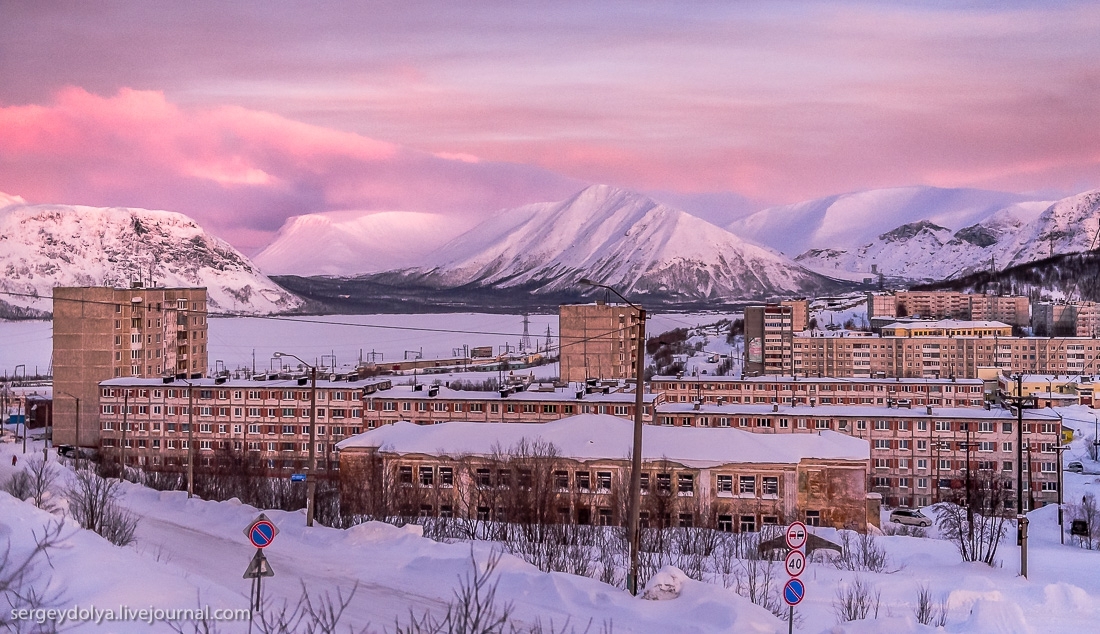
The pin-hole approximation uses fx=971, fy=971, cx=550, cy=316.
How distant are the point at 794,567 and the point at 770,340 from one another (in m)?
117

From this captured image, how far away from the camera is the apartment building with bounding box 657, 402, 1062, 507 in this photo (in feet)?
168

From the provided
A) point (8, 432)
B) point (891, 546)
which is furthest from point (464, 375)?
point (891, 546)

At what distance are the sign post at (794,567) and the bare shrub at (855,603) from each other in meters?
1.88

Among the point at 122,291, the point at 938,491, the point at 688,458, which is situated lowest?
the point at 938,491

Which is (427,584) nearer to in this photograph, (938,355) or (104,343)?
(104,343)

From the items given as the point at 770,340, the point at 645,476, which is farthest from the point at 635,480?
the point at 770,340

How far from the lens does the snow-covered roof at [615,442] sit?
32156 mm

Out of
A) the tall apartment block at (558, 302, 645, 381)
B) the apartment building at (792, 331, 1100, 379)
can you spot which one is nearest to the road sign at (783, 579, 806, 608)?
the tall apartment block at (558, 302, 645, 381)

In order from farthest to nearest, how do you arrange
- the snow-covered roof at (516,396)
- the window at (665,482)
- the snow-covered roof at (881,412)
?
the snow-covered roof at (516,396)
the snow-covered roof at (881,412)
the window at (665,482)

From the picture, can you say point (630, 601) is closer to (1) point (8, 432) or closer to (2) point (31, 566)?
(2) point (31, 566)

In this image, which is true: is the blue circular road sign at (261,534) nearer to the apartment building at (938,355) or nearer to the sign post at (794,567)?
the sign post at (794,567)

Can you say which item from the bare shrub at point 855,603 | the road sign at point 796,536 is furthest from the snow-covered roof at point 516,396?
the road sign at point 796,536

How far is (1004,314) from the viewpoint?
18600cm

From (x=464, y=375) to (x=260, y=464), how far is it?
185ft
